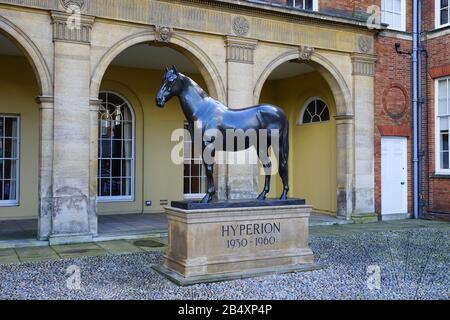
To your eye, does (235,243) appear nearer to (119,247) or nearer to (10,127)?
(119,247)

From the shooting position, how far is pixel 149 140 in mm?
13109

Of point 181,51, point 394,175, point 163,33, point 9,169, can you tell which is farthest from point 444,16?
point 9,169

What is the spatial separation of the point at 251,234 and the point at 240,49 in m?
5.33

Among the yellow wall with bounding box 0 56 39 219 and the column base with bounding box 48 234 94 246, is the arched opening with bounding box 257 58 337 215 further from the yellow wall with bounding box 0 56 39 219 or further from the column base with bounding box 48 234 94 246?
the column base with bounding box 48 234 94 246

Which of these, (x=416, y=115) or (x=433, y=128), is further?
(x=416, y=115)

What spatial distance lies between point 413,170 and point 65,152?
924 cm

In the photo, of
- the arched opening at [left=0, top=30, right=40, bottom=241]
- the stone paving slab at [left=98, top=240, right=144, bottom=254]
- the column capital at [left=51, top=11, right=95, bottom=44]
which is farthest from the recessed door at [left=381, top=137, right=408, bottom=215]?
the arched opening at [left=0, top=30, right=40, bottom=241]

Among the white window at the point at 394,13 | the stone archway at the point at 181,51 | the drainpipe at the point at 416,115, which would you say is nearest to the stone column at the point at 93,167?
the stone archway at the point at 181,51

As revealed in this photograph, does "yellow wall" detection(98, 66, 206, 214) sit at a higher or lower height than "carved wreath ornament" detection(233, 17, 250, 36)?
lower

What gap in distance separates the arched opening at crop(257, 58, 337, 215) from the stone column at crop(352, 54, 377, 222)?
2.49 ft

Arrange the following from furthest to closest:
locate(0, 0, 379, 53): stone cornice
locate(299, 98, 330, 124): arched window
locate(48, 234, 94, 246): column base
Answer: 1. locate(299, 98, 330, 124): arched window
2. locate(0, 0, 379, 53): stone cornice
3. locate(48, 234, 94, 246): column base

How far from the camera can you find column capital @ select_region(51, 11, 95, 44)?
339 inches

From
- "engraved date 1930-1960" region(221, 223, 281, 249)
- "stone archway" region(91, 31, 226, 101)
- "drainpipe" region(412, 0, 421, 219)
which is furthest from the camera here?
"drainpipe" region(412, 0, 421, 219)

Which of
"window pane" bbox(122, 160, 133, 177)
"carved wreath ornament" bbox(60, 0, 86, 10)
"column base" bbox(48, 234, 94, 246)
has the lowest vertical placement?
"column base" bbox(48, 234, 94, 246)
